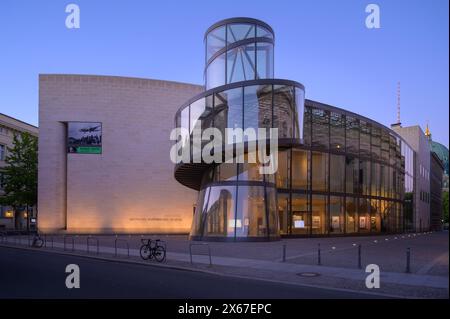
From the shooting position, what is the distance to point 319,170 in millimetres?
40688

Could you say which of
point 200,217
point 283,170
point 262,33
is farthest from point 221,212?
point 262,33

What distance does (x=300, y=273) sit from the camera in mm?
15305

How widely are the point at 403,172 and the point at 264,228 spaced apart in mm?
35949

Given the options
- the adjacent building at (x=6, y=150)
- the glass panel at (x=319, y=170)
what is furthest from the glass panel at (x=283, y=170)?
the adjacent building at (x=6, y=150)

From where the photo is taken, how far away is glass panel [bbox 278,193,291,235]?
37.5m

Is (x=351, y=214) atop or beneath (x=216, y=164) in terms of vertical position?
beneath

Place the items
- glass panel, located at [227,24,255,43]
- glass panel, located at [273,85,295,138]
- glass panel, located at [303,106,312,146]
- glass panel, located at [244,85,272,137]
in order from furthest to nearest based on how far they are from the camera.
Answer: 1. glass panel, located at [303,106,312,146]
2. glass panel, located at [227,24,255,43]
3. glass panel, located at [244,85,272,137]
4. glass panel, located at [273,85,295,138]

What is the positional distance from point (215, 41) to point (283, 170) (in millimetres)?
13780

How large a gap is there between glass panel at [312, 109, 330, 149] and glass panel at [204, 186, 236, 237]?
12569mm

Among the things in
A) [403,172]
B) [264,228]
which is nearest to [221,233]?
[264,228]

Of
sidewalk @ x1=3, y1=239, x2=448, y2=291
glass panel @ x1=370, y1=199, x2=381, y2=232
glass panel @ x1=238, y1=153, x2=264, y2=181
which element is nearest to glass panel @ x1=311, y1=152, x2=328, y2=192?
glass panel @ x1=238, y1=153, x2=264, y2=181

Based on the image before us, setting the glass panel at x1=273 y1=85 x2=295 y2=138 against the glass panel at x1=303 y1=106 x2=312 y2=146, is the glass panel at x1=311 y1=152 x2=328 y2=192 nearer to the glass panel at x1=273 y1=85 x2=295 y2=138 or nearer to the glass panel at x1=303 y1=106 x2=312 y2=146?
the glass panel at x1=303 y1=106 x2=312 y2=146

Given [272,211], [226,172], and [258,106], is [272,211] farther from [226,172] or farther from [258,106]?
[258,106]
